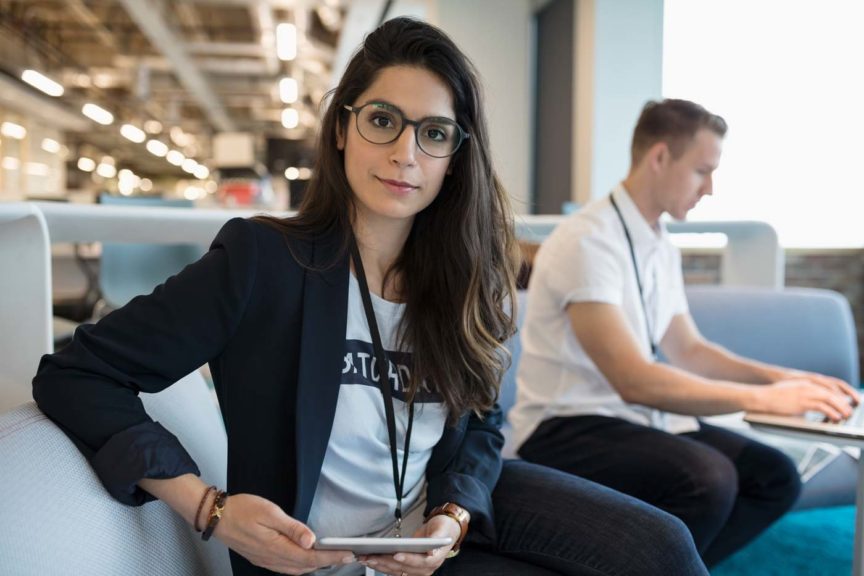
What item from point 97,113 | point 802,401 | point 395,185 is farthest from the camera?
point 97,113

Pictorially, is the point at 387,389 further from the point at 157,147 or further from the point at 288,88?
the point at 157,147

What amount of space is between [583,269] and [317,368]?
1.00 m

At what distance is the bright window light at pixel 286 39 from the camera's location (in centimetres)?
921

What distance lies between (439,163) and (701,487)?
3.40 feet

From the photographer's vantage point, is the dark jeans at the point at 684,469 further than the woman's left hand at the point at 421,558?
Yes

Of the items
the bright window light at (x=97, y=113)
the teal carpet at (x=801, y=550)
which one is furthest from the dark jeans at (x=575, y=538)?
the bright window light at (x=97, y=113)

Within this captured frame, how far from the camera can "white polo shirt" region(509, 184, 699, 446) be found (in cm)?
192

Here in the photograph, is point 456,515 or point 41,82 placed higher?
point 41,82

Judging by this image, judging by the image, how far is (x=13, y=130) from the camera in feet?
52.7

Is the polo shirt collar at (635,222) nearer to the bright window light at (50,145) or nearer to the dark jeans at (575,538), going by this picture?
the dark jeans at (575,538)

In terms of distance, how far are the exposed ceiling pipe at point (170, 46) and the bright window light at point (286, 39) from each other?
1.53 metres

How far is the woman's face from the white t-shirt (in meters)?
0.15

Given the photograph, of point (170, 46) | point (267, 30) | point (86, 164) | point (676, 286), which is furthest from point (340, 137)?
point (86, 164)

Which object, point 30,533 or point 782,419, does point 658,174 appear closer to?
point 782,419
